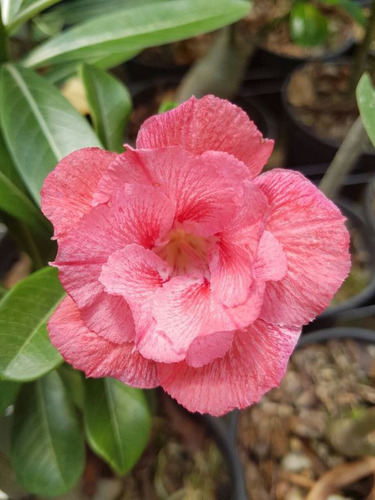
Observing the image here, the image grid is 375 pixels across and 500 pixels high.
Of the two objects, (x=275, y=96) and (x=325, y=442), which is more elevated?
(x=275, y=96)

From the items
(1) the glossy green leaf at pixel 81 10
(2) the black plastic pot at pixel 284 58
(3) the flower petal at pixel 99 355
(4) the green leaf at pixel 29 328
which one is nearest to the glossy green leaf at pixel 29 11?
(4) the green leaf at pixel 29 328

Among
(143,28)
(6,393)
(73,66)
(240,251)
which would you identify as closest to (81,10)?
(73,66)

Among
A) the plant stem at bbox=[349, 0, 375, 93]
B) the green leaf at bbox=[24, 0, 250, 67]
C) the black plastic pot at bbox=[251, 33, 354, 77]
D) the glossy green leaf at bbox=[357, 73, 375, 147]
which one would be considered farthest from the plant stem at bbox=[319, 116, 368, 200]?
the black plastic pot at bbox=[251, 33, 354, 77]

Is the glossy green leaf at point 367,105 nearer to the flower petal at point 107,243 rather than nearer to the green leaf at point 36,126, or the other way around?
the flower petal at point 107,243

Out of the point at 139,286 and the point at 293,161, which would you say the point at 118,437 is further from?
the point at 293,161

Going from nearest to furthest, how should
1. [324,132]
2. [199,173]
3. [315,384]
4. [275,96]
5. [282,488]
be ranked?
[199,173] < [282,488] < [315,384] < [324,132] < [275,96]

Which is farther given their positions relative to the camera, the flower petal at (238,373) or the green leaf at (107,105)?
the green leaf at (107,105)

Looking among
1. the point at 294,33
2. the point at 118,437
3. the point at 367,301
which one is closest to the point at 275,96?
the point at 294,33
